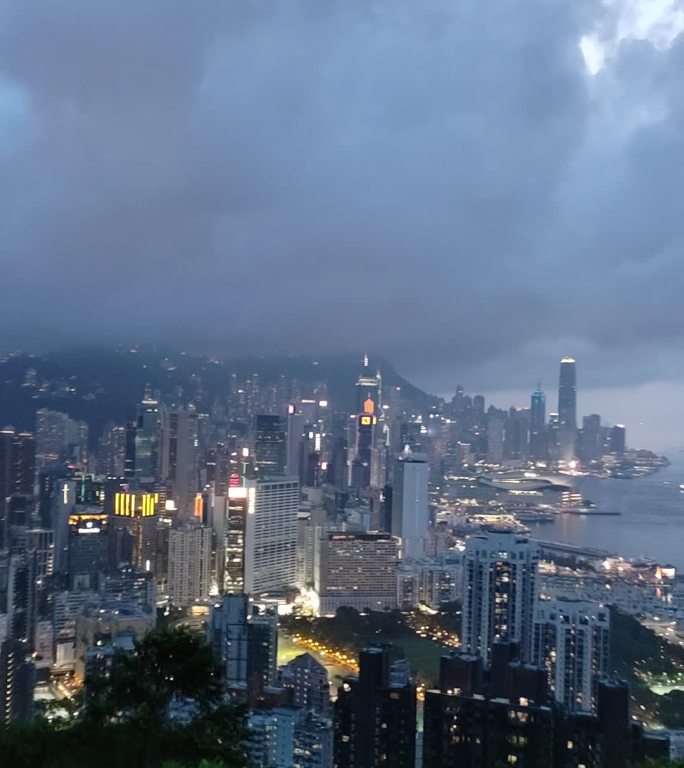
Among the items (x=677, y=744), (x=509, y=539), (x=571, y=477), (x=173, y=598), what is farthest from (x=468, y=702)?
(x=571, y=477)

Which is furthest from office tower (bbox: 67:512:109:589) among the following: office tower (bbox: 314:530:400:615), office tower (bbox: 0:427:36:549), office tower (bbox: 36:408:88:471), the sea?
the sea

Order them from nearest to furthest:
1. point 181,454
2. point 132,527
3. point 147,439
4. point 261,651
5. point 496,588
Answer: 1. point 261,651
2. point 496,588
3. point 132,527
4. point 147,439
5. point 181,454

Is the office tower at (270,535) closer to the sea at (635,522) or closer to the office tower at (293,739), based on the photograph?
the sea at (635,522)

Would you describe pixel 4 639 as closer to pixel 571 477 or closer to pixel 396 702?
pixel 396 702

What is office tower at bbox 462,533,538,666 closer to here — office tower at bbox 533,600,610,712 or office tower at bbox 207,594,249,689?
office tower at bbox 533,600,610,712

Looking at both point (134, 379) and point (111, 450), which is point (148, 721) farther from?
point (111, 450)

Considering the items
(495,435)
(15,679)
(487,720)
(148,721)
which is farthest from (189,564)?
(148,721)
